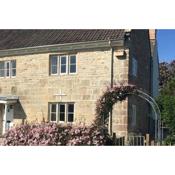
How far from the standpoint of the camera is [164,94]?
15.4 metres

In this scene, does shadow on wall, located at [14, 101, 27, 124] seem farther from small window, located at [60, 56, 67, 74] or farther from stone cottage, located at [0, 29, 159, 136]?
small window, located at [60, 56, 67, 74]

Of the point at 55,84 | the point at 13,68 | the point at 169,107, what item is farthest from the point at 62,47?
the point at 169,107

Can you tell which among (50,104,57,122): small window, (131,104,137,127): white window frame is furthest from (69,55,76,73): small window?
(131,104,137,127): white window frame

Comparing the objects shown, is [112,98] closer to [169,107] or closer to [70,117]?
[70,117]

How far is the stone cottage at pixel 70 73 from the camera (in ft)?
51.8

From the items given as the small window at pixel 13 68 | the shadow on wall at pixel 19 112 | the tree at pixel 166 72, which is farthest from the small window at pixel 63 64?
the tree at pixel 166 72

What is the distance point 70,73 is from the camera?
16.2 meters

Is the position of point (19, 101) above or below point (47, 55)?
below

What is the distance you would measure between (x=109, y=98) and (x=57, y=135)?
2.05m

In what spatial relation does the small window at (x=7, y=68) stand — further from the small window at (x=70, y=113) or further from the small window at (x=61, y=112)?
the small window at (x=70, y=113)
